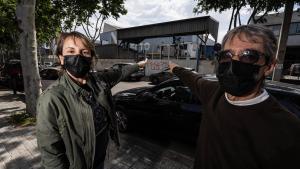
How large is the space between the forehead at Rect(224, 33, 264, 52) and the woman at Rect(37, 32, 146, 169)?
4.08ft

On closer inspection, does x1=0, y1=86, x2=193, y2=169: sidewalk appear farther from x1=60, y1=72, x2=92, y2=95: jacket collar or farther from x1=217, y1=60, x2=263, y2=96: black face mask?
x1=217, y1=60, x2=263, y2=96: black face mask

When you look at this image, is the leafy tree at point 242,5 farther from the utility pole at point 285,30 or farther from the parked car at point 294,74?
the parked car at point 294,74

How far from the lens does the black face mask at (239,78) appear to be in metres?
1.33

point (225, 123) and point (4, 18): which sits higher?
point (4, 18)

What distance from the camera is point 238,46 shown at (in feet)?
4.51

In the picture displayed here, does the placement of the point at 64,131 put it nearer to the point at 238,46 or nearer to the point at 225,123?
the point at 225,123

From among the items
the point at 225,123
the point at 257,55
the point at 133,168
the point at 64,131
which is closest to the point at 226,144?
the point at 225,123

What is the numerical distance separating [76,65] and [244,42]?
142cm

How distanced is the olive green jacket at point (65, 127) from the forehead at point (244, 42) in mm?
1245

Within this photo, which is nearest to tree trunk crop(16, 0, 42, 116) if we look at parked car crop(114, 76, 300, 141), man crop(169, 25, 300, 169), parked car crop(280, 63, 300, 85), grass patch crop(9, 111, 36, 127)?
grass patch crop(9, 111, 36, 127)

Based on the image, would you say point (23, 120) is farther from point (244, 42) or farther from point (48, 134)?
point (244, 42)

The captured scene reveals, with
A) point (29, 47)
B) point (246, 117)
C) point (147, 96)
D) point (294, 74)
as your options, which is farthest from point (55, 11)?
point (294, 74)

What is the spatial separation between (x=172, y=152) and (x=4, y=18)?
45.5ft

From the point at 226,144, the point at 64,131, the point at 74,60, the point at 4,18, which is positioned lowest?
the point at 64,131
